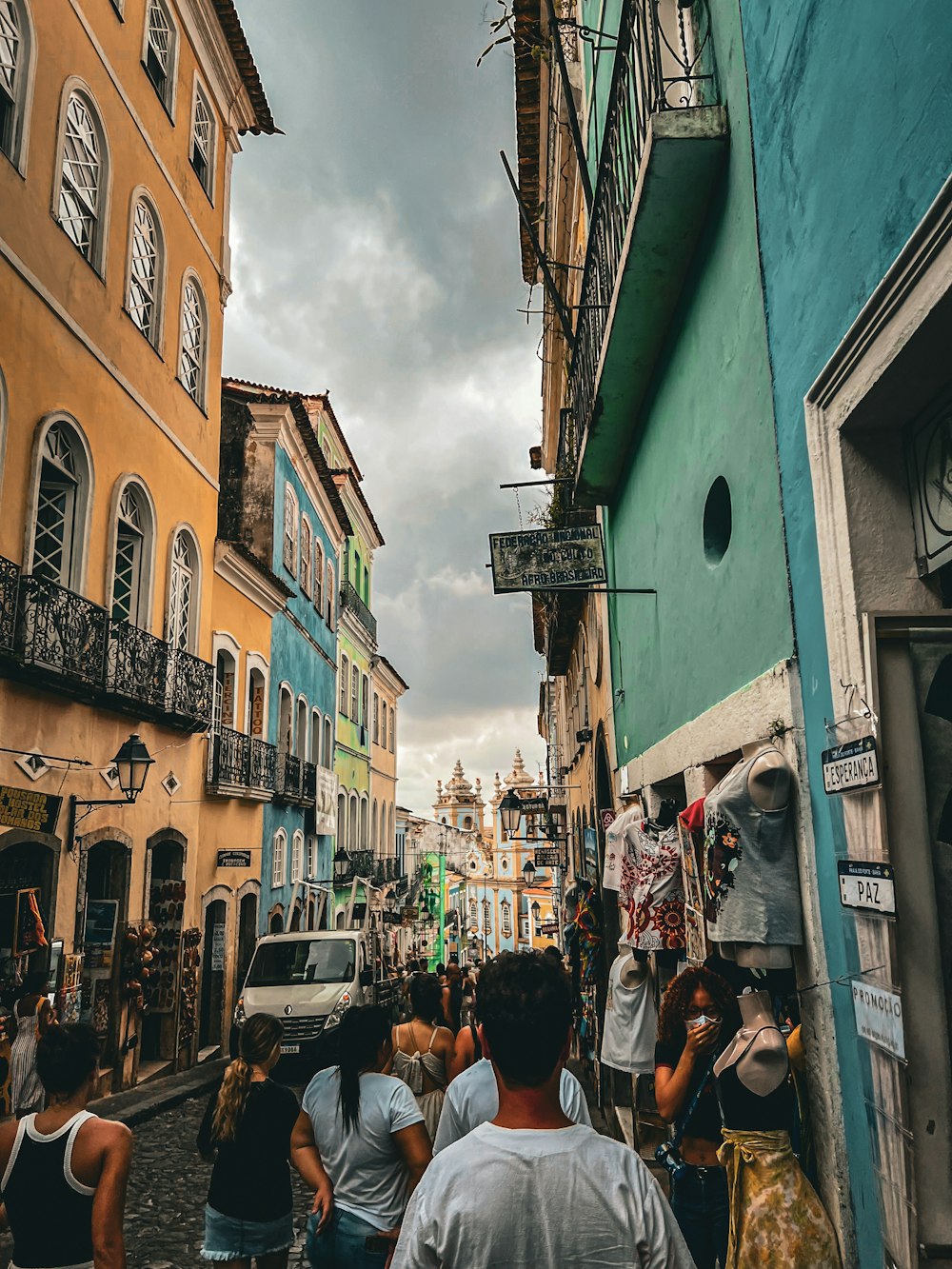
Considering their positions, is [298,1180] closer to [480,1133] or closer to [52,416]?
[480,1133]

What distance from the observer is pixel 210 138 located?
1767cm

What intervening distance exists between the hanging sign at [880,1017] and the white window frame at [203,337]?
570 inches

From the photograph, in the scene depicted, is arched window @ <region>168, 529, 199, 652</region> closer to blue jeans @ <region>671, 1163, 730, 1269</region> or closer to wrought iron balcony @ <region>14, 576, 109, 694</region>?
wrought iron balcony @ <region>14, 576, 109, 694</region>

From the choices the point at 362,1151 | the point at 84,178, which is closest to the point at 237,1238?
the point at 362,1151

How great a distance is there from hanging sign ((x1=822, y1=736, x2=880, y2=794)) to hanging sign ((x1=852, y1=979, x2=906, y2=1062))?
622 mm

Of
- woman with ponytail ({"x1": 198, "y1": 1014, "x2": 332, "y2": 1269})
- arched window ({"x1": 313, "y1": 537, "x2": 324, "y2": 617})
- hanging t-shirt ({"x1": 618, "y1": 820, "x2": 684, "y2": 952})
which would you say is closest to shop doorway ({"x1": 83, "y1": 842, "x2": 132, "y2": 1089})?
hanging t-shirt ({"x1": 618, "y1": 820, "x2": 684, "y2": 952})

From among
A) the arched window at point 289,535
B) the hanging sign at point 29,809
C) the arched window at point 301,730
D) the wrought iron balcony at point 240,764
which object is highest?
the arched window at point 289,535

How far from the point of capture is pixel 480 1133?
7.32ft

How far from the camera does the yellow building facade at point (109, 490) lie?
32.9 ft

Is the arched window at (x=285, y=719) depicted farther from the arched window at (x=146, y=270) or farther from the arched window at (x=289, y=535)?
the arched window at (x=146, y=270)

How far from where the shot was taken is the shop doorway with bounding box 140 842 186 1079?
14133 mm

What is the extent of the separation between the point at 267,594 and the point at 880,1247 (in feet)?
59.8

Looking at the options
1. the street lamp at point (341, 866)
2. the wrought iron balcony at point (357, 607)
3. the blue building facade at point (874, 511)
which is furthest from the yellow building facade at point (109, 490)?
the wrought iron balcony at point (357, 607)

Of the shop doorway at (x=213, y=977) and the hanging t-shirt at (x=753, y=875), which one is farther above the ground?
the hanging t-shirt at (x=753, y=875)
